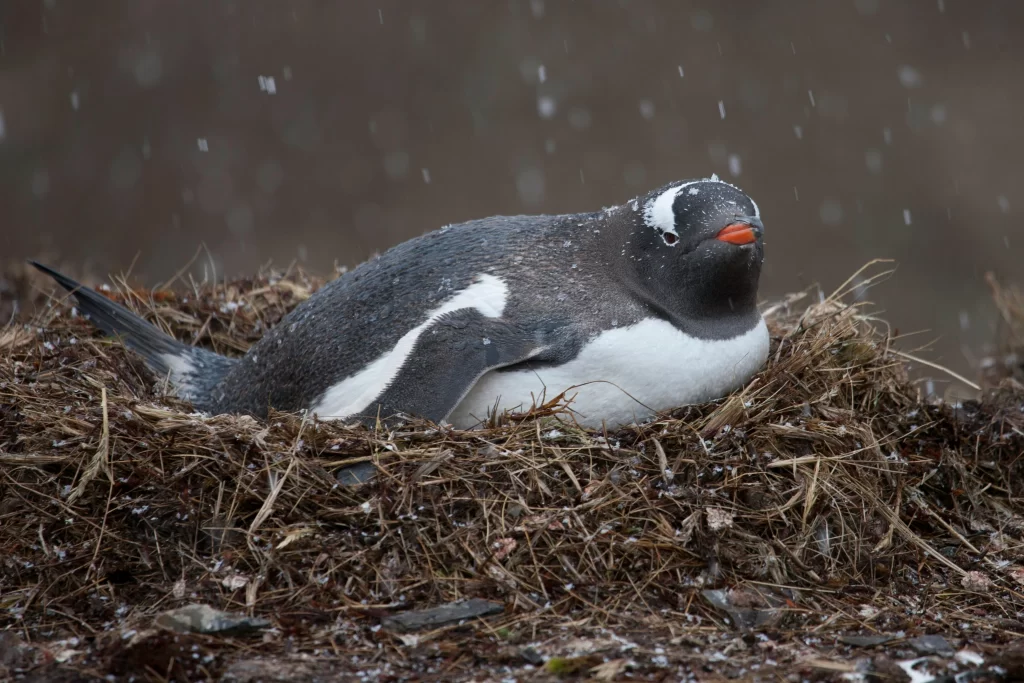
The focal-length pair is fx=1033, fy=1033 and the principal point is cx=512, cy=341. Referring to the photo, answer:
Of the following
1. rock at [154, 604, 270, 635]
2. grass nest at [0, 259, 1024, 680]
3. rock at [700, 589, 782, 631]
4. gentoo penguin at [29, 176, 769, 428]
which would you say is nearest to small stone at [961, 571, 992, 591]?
grass nest at [0, 259, 1024, 680]

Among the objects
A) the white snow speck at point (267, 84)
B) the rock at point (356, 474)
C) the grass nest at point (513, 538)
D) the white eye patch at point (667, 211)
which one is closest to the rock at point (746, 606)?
the grass nest at point (513, 538)

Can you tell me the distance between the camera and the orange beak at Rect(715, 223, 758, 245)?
10.9ft

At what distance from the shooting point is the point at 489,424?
3.29 metres

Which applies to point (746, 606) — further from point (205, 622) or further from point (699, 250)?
point (205, 622)

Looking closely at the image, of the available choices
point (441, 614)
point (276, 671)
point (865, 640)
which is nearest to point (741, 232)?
point (865, 640)

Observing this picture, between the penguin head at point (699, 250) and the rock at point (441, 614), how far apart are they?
1289 mm

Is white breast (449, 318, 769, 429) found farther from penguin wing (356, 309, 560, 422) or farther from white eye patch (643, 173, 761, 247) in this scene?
white eye patch (643, 173, 761, 247)

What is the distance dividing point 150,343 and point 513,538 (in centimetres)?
207

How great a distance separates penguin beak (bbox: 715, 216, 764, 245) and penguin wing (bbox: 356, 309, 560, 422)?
62 centimetres

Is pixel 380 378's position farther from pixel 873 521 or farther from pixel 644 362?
pixel 873 521

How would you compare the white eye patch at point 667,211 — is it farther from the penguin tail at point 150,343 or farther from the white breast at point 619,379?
the penguin tail at point 150,343

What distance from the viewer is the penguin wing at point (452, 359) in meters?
3.24

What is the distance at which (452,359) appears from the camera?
327 centimetres

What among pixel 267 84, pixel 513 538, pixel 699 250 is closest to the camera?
pixel 513 538
